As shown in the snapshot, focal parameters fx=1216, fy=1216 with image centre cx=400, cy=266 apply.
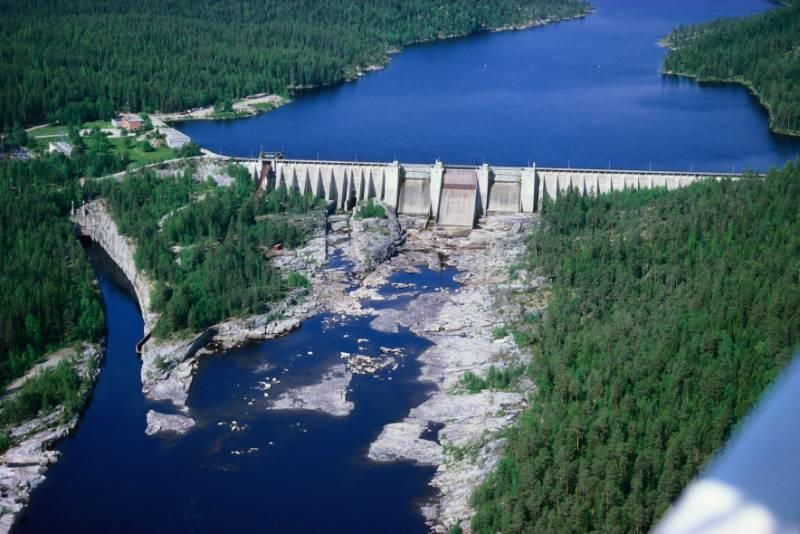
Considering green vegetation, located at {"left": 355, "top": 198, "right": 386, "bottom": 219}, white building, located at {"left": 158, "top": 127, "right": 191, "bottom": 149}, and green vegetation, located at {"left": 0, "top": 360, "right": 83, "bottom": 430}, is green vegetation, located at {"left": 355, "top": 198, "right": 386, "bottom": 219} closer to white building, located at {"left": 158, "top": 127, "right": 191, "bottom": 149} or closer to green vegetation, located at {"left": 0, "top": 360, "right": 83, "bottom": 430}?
white building, located at {"left": 158, "top": 127, "right": 191, "bottom": 149}

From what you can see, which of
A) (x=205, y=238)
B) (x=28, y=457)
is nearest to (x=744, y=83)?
(x=205, y=238)

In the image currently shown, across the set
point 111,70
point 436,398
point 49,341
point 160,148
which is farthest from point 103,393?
point 111,70

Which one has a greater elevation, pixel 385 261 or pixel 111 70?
pixel 111 70

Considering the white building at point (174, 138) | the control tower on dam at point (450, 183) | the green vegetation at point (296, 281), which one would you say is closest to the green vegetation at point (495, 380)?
the green vegetation at point (296, 281)

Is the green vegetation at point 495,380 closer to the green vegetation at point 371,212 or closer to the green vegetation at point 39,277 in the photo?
the green vegetation at point 39,277

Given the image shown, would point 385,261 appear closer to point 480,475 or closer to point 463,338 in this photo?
point 463,338

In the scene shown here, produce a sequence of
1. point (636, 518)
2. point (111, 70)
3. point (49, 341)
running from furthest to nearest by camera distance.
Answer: point (111, 70), point (49, 341), point (636, 518)

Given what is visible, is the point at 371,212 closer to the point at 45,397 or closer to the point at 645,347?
the point at 645,347
